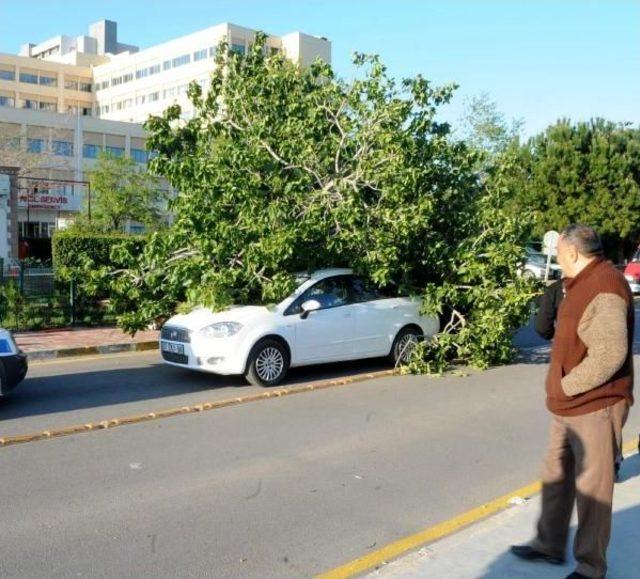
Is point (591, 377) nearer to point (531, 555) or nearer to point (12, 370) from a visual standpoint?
point (531, 555)

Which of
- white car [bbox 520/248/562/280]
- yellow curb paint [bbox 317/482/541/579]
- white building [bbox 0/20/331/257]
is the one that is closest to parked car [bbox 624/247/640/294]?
white car [bbox 520/248/562/280]

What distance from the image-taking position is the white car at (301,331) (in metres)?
9.39

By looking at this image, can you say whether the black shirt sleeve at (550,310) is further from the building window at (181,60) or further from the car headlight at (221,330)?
the building window at (181,60)

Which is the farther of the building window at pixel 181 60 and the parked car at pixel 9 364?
the building window at pixel 181 60

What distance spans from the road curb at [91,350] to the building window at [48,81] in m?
111

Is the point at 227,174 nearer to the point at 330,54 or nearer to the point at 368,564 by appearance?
the point at 368,564

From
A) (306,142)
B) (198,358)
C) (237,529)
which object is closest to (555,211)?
(306,142)

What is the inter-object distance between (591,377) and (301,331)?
20.7 ft

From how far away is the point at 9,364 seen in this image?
25.7 feet

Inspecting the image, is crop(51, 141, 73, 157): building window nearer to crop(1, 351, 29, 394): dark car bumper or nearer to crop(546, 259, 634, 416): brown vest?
crop(1, 351, 29, 394): dark car bumper

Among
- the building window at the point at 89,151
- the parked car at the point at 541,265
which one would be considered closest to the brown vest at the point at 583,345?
the parked car at the point at 541,265

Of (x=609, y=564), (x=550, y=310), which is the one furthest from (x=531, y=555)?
(x=550, y=310)

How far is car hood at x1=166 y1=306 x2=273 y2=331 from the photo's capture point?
9539 millimetres

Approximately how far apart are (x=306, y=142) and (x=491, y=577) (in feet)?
26.1
